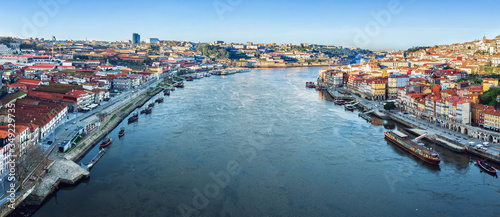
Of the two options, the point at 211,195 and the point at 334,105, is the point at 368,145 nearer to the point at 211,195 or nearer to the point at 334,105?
the point at 211,195

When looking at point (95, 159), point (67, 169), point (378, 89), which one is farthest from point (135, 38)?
point (67, 169)

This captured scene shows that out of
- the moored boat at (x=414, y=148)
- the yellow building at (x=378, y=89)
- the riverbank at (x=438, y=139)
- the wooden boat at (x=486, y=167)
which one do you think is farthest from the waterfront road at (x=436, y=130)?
the yellow building at (x=378, y=89)

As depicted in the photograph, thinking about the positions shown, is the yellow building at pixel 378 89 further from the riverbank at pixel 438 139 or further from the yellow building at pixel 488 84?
the yellow building at pixel 488 84

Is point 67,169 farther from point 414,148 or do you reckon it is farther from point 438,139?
point 438,139

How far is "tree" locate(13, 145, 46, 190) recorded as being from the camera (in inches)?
165

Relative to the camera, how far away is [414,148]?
608 centimetres

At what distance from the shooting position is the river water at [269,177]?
167 inches

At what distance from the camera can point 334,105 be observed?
36.7ft

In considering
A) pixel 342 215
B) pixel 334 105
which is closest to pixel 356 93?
pixel 334 105

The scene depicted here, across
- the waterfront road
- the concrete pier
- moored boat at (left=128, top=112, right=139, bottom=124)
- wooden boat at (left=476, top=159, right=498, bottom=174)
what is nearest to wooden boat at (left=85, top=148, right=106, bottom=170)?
the concrete pier

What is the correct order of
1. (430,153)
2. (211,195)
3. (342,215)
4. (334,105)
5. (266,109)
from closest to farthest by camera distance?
1. (342,215)
2. (211,195)
3. (430,153)
4. (266,109)
5. (334,105)

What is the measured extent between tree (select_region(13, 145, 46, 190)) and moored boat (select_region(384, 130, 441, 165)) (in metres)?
5.54

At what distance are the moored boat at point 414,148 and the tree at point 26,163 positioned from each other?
5.54 metres

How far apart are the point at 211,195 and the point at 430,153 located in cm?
352
